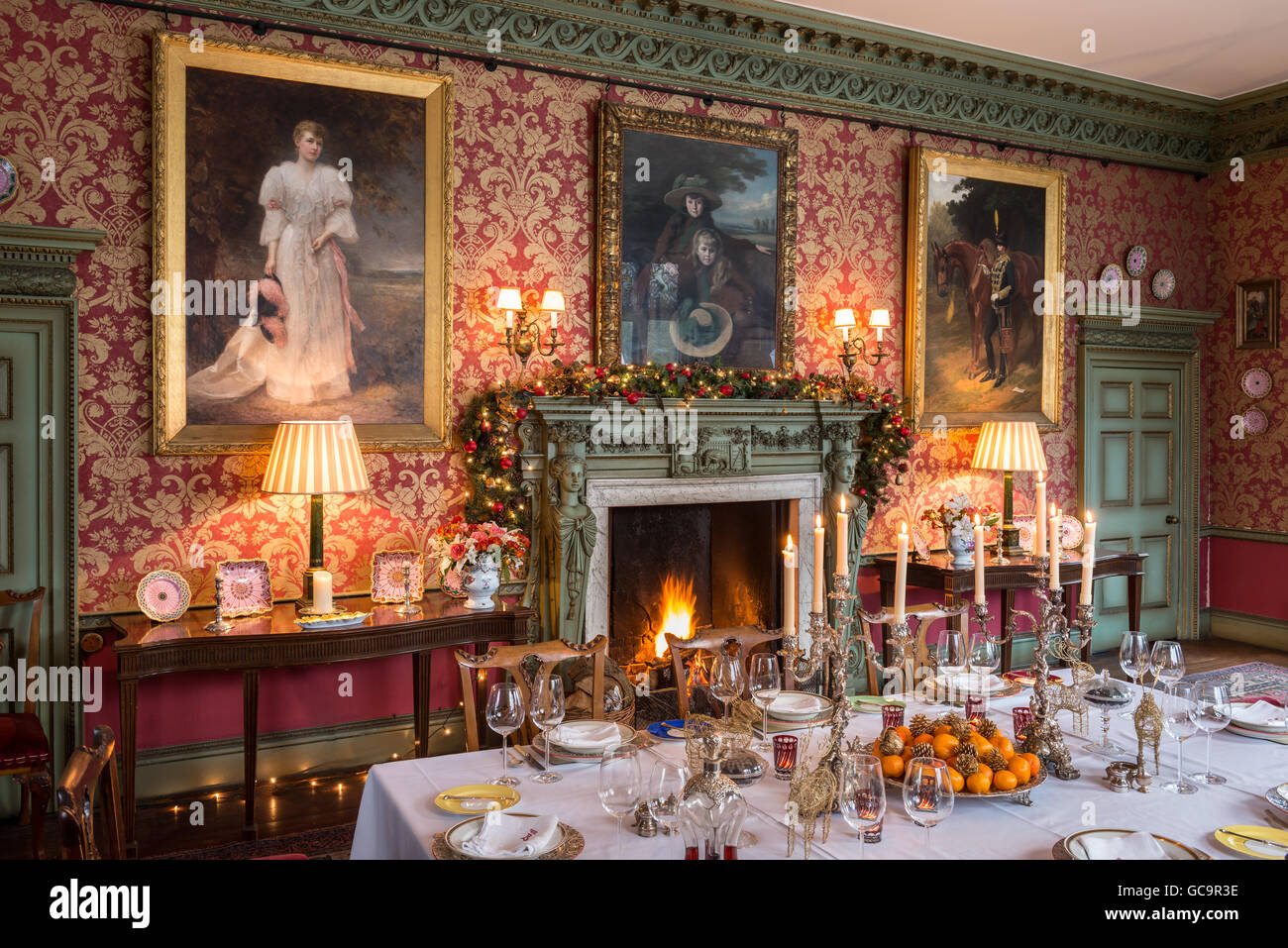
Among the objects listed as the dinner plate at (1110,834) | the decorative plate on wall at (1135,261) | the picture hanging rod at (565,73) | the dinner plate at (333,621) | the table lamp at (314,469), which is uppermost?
the picture hanging rod at (565,73)

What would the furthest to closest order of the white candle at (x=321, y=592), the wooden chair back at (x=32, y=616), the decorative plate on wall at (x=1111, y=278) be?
1. the decorative plate on wall at (x=1111, y=278)
2. the white candle at (x=321, y=592)
3. the wooden chair back at (x=32, y=616)

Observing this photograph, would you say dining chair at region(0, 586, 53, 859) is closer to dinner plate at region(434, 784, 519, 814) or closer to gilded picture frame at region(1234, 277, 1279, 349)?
dinner plate at region(434, 784, 519, 814)

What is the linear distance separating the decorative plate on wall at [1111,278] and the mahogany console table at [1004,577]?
1.90 meters

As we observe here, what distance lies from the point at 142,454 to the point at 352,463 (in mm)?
886

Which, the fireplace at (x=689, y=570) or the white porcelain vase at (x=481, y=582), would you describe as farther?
the fireplace at (x=689, y=570)

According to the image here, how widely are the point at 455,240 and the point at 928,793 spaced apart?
3.58 m

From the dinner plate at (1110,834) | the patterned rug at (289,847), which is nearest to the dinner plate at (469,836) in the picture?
the dinner plate at (1110,834)

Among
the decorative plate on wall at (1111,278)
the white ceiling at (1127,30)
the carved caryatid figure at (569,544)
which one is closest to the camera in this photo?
the carved caryatid figure at (569,544)

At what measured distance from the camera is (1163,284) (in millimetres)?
6793

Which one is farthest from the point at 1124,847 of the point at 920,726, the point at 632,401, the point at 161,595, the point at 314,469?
the point at 161,595

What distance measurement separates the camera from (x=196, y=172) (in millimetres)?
3945

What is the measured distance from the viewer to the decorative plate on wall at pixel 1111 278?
656 centimetres

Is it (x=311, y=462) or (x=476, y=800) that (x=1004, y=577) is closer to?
(x=311, y=462)

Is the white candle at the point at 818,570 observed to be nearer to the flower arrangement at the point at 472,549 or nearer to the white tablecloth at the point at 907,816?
the white tablecloth at the point at 907,816
